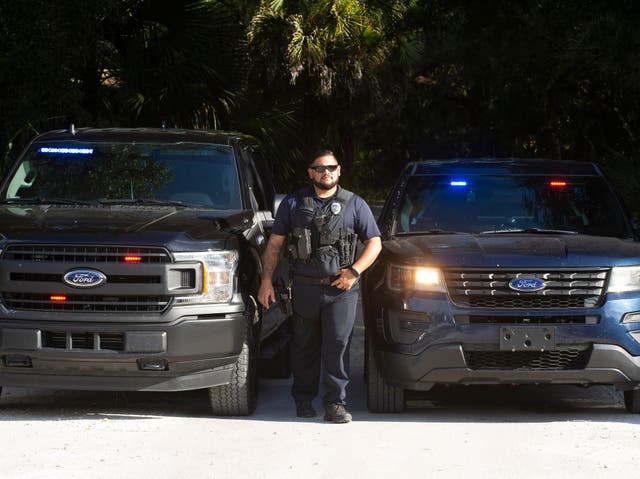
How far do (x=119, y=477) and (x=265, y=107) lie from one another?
14.2 meters

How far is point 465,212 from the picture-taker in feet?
30.4

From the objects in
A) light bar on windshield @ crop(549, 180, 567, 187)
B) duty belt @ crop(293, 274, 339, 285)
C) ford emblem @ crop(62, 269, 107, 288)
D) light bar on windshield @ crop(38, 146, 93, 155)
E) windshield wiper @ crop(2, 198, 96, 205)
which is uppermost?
light bar on windshield @ crop(38, 146, 93, 155)

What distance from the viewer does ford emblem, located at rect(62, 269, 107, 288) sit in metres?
7.86

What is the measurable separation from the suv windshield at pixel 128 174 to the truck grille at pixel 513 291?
6.28 feet

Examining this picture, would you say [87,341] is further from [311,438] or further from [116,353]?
[311,438]

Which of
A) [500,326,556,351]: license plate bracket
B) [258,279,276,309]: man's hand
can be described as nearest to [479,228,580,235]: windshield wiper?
[500,326,556,351]: license plate bracket

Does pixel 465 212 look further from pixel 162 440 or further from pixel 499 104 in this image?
pixel 499 104

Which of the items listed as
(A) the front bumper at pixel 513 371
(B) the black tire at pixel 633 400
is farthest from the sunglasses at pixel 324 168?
(B) the black tire at pixel 633 400

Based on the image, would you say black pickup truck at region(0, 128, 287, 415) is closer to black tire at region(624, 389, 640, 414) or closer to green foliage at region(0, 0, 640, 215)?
black tire at region(624, 389, 640, 414)

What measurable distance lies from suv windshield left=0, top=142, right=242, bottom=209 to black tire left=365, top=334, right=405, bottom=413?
159 centimetres

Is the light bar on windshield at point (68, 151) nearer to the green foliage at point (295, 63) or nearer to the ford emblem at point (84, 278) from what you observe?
the ford emblem at point (84, 278)

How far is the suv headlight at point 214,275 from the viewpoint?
7.93 m

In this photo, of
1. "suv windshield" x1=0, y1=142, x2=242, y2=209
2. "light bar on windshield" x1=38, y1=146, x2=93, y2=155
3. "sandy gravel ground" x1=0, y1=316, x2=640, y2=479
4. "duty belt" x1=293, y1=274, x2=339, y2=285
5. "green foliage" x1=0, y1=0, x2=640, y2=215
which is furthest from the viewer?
"green foliage" x1=0, y1=0, x2=640, y2=215

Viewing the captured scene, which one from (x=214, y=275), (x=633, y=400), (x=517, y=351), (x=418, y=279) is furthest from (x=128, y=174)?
(x=633, y=400)
